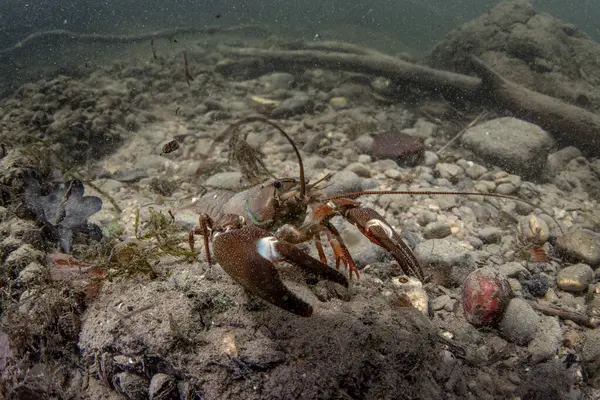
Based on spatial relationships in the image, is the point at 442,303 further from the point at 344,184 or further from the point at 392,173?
the point at 392,173

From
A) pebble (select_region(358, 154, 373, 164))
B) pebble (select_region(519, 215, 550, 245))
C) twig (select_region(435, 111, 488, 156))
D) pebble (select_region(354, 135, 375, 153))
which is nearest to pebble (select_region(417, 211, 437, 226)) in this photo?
pebble (select_region(519, 215, 550, 245))

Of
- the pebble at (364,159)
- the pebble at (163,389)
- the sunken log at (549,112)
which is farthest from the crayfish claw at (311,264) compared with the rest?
the sunken log at (549,112)

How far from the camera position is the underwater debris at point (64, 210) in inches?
145

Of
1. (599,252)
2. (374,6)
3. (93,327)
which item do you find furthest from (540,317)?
(374,6)

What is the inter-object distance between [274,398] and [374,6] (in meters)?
41.4

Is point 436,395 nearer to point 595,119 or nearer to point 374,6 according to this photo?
point 595,119

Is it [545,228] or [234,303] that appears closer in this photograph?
[234,303]

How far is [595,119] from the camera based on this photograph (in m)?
6.94

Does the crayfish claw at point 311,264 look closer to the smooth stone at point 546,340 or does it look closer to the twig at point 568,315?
the smooth stone at point 546,340

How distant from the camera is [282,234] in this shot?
2.65 m

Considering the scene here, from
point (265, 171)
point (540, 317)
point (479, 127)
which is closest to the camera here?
point (540, 317)

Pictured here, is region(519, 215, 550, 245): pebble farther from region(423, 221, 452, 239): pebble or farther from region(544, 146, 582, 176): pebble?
region(544, 146, 582, 176): pebble

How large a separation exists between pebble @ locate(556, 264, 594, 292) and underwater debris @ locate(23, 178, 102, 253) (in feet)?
16.8

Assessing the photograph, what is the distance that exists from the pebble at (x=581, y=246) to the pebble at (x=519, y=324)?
1.50 metres
